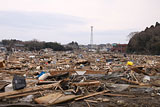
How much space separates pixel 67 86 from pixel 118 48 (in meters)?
68.0

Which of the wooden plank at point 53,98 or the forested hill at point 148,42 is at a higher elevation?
the forested hill at point 148,42

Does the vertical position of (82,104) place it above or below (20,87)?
below

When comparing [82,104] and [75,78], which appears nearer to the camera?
[82,104]

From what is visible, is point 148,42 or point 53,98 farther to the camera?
point 148,42

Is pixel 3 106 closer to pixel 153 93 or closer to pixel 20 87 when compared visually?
pixel 20 87

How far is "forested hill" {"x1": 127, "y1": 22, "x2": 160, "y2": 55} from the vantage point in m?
42.2

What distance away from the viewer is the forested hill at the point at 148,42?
139 feet

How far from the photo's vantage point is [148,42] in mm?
45469

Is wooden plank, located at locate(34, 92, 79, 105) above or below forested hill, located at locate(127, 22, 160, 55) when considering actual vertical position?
below

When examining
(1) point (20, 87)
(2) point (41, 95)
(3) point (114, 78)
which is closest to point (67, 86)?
(2) point (41, 95)

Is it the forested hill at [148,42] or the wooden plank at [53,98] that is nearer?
the wooden plank at [53,98]

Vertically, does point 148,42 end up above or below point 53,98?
above

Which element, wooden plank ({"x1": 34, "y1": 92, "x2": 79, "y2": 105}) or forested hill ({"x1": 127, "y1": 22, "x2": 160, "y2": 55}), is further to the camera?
forested hill ({"x1": 127, "y1": 22, "x2": 160, "y2": 55})

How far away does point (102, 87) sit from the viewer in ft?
22.0
